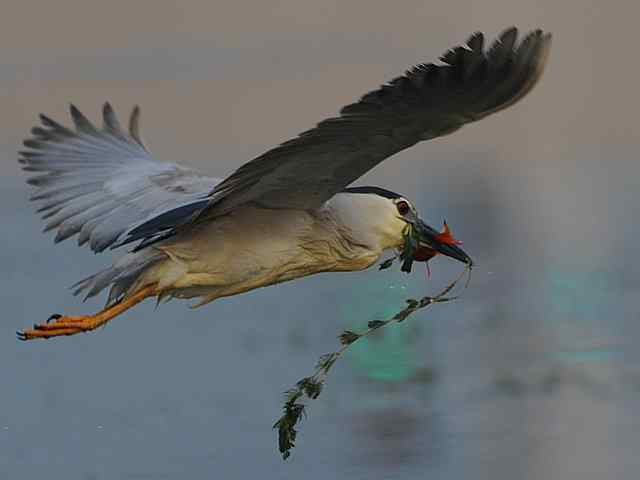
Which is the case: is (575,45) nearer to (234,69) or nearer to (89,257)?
(234,69)

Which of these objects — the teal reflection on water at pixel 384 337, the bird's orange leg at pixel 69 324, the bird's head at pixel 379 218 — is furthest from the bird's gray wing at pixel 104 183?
the teal reflection on water at pixel 384 337

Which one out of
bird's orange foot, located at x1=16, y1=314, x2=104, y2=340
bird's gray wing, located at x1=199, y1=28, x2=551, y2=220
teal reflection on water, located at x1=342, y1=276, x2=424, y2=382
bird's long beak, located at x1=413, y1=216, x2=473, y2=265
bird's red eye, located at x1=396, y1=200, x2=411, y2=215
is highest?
bird's gray wing, located at x1=199, y1=28, x2=551, y2=220

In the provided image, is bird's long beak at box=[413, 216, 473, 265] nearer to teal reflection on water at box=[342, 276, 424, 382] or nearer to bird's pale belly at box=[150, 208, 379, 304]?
bird's pale belly at box=[150, 208, 379, 304]

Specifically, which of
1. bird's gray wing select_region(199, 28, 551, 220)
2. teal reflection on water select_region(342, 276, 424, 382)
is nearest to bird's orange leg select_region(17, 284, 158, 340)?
bird's gray wing select_region(199, 28, 551, 220)

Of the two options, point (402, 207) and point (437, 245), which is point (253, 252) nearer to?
point (402, 207)

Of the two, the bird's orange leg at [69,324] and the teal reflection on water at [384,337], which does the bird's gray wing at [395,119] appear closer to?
the bird's orange leg at [69,324]

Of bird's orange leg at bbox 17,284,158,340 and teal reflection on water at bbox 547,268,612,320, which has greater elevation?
bird's orange leg at bbox 17,284,158,340

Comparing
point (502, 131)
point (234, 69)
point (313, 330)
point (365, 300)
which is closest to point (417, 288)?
point (365, 300)

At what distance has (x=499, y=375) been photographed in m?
8.09

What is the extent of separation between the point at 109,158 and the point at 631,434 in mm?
2243

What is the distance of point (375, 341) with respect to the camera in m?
8.97

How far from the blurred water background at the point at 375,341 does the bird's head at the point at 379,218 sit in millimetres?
888

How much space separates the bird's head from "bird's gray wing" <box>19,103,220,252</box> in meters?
0.47

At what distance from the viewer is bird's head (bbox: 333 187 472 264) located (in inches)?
248
